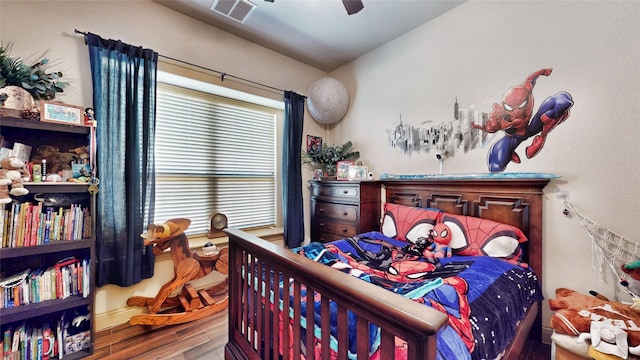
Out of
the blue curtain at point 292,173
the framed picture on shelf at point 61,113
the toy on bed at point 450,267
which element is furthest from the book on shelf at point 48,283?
the blue curtain at point 292,173

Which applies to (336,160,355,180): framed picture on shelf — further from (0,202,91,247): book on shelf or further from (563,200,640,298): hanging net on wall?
(0,202,91,247): book on shelf

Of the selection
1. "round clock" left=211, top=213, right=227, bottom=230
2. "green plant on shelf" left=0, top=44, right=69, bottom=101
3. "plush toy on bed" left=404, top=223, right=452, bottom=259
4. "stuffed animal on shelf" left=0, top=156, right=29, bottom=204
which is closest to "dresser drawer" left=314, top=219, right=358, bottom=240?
"plush toy on bed" left=404, top=223, right=452, bottom=259

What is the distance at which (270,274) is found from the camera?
48.6 inches

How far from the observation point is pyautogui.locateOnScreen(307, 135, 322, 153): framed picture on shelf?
3.26 metres

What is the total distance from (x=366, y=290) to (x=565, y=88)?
7.00 feet

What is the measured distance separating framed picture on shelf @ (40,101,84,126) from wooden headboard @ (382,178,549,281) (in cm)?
280

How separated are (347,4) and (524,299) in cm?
206

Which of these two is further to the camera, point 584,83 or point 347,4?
point 584,83

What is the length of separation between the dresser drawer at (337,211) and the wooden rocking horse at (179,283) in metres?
1.20

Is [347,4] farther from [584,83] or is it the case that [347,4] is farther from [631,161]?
[631,161]

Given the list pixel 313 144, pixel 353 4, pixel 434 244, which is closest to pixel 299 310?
pixel 434 244

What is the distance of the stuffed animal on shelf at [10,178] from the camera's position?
1.36m

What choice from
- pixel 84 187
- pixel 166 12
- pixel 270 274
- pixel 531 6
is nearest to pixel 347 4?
pixel 531 6

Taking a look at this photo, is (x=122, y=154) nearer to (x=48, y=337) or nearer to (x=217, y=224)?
(x=217, y=224)
